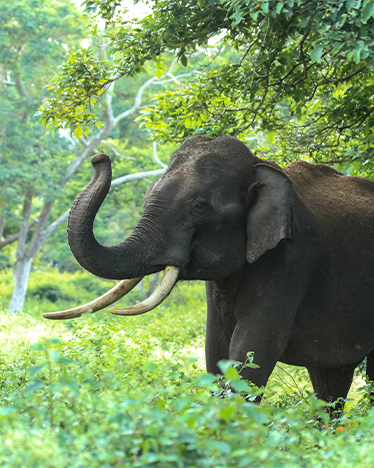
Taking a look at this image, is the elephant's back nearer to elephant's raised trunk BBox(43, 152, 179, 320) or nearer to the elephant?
the elephant

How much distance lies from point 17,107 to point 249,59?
1462 centimetres

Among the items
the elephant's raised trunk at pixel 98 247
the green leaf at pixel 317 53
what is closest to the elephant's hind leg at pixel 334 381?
the elephant's raised trunk at pixel 98 247

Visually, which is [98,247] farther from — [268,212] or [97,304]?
[268,212]

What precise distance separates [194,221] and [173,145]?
272 cm

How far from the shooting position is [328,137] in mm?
7973

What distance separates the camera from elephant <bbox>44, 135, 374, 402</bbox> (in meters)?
4.49

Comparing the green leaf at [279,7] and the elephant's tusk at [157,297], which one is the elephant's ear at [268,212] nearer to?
the elephant's tusk at [157,297]

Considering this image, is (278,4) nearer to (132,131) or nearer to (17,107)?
(17,107)

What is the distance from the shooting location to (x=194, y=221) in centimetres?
459

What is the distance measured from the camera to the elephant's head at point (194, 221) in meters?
4.41

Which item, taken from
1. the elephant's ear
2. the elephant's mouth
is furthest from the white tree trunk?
the elephant's ear

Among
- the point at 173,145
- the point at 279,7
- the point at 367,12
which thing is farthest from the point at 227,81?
the point at 367,12

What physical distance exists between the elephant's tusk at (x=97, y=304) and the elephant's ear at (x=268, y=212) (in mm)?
839

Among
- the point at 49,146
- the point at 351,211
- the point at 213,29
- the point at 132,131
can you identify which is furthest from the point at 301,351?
the point at 132,131
